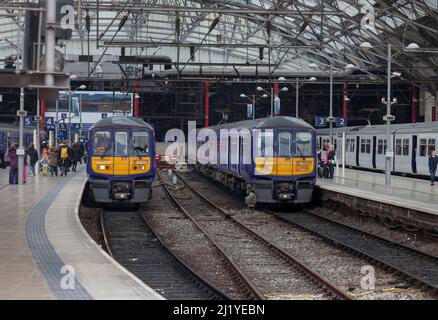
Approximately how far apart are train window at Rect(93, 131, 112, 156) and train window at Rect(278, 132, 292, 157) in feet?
18.8

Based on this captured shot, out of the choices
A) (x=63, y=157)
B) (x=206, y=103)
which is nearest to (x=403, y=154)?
(x=63, y=157)

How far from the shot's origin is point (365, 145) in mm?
44562

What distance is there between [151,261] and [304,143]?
11441 mm

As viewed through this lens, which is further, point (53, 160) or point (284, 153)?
point (53, 160)

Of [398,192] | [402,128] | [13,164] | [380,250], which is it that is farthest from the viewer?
[402,128]

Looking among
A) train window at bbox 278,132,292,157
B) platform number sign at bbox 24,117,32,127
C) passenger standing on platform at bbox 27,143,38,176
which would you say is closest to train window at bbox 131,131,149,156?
train window at bbox 278,132,292,157

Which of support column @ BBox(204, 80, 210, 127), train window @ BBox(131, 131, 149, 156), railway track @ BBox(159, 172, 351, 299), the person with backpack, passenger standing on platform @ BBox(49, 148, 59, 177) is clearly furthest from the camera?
support column @ BBox(204, 80, 210, 127)

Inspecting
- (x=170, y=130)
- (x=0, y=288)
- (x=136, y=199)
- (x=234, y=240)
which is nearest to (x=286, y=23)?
(x=170, y=130)

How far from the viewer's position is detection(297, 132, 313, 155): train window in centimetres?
2586

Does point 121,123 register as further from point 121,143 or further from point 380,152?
point 380,152

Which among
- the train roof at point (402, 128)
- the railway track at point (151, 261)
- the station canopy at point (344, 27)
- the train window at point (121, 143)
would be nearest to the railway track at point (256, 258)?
the railway track at point (151, 261)

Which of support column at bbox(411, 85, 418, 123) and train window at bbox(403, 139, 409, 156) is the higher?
support column at bbox(411, 85, 418, 123)

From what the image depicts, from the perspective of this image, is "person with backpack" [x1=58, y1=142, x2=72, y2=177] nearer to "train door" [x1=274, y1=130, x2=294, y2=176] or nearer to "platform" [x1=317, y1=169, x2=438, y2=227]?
"platform" [x1=317, y1=169, x2=438, y2=227]

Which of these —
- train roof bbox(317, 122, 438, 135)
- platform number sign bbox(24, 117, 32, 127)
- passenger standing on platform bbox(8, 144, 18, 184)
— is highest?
platform number sign bbox(24, 117, 32, 127)
